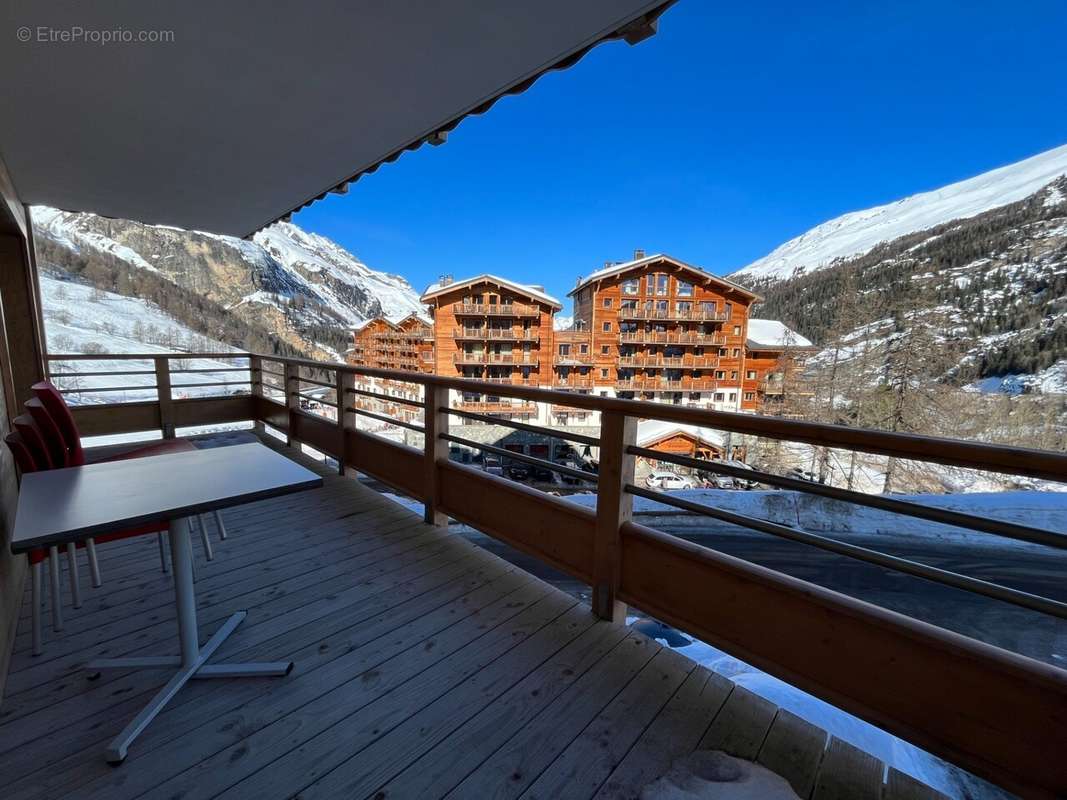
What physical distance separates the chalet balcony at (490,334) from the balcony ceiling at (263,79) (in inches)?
643

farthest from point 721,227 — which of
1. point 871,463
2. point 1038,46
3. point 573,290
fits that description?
point 871,463

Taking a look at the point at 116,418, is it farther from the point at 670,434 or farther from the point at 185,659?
the point at 670,434

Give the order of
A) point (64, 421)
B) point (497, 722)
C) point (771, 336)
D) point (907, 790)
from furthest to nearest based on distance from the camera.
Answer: point (771, 336), point (64, 421), point (497, 722), point (907, 790)

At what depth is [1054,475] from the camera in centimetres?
94

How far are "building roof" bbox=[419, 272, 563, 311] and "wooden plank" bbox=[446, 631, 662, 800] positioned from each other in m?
18.6

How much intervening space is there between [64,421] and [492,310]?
18253mm

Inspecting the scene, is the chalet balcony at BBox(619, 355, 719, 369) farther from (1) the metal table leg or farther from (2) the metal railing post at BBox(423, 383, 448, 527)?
(1) the metal table leg

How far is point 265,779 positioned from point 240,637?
2.38 feet

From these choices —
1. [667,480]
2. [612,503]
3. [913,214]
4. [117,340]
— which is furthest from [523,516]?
[913,214]

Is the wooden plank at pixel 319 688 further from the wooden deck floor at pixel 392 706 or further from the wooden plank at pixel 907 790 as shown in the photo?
the wooden plank at pixel 907 790

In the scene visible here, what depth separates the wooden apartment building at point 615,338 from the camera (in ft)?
64.7

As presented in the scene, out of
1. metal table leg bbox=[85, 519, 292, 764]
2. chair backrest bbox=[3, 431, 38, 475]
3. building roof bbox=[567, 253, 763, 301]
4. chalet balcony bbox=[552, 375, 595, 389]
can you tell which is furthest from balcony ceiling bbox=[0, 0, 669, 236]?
chalet balcony bbox=[552, 375, 595, 389]

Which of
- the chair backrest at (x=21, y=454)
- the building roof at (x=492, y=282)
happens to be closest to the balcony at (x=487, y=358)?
the building roof at (x=492, y=282)

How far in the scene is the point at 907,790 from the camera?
1.16 m
